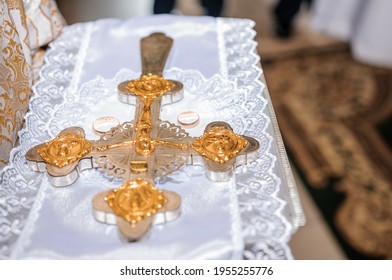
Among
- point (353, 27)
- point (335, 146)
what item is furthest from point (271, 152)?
point (353, 27)

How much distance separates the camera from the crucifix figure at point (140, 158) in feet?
2.09

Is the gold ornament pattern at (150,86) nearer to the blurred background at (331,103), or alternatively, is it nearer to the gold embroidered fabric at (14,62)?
the gold embroidered fabric at (14,62)

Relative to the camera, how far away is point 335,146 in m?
1.73

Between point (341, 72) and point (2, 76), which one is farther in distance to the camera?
point (341, 72)

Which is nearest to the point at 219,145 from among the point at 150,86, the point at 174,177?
the point at 174,177

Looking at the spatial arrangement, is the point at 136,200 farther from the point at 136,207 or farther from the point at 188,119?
the point at 188,119

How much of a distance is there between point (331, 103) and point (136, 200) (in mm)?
1434

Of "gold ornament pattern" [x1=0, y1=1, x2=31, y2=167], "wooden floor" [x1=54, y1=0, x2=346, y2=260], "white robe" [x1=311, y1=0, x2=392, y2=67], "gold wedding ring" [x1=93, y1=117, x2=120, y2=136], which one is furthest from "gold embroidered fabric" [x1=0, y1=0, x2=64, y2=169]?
"white robe" [x1=311, y1=0, x2=392, y2=67]

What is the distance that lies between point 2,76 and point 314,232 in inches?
39.5

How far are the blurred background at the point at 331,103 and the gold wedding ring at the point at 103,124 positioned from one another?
762 millimetres

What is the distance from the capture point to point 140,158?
715mm

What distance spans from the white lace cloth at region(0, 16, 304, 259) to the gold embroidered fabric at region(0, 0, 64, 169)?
0.02 m

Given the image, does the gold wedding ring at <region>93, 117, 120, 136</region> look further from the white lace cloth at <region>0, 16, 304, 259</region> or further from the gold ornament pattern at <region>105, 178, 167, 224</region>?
the gold ornament pattern at <region>105, 178, 167, 224</region>

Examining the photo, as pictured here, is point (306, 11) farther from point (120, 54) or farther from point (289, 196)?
point (289, 196)
